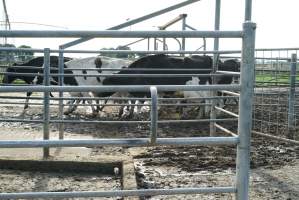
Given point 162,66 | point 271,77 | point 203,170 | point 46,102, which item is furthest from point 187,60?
point 203,170

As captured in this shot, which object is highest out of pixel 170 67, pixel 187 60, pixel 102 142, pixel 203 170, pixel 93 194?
pixel 187 60

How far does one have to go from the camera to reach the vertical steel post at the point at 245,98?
3.05m

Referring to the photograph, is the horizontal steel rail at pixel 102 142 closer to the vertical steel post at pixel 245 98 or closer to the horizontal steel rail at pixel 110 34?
the vertical steel post at pixel 245 98

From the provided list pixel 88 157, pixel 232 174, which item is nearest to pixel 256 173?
pixel 232 174

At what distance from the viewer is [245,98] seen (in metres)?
3.07

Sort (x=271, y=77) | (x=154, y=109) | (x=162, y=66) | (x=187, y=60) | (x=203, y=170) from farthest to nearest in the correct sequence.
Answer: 1. (x=187, y=60)
2. (x=162, y=66)
3. (x=271, y=77)
4. (x=203, y=170)
5. (x=154, y=109)

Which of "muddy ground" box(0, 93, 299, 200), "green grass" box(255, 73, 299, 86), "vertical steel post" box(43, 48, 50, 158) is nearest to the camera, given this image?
"muddy ground" box(0, 93, 299, 200)

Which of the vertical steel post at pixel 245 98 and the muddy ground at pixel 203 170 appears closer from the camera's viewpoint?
the vertical steel post at pixel 245 98

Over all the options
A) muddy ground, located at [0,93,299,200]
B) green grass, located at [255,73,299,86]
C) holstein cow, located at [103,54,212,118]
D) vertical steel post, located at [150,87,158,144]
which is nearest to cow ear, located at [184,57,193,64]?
holstein cow, located at [103,54,212,118]

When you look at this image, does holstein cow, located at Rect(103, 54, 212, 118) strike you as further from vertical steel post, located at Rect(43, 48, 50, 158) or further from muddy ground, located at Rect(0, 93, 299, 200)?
vertical steel post, located at Rect(43, 48, 50, 158)

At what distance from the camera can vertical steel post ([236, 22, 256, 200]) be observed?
3053 millimetres

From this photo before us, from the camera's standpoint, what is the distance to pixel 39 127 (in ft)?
32.0

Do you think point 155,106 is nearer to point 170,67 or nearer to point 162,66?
point 170,67

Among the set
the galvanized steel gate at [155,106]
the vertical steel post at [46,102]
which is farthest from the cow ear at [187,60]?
the galvanized steel gate at [155,106]
